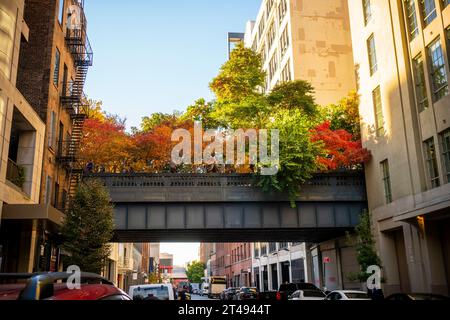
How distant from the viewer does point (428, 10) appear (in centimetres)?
3086

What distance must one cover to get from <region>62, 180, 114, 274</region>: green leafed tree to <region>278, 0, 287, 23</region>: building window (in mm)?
48325

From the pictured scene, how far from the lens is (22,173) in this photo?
1110 inches

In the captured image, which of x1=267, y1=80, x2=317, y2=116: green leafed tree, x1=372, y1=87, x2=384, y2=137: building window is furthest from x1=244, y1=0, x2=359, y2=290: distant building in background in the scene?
x1=372, y1=87, x2=384, y2=137: building window

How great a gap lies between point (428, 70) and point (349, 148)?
12040mm

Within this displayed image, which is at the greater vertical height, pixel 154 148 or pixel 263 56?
pixel 263 56

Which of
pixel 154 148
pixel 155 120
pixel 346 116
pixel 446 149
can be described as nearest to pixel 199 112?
pixel 155 120

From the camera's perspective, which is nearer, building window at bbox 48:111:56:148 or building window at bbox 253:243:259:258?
building window at bbox 48:111:56:148

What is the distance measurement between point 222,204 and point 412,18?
19676 mm

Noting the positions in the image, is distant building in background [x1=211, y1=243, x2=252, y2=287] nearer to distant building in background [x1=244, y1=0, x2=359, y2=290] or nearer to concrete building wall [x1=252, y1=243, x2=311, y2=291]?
concrete building wall [x1=252, y1=243, x2=311, y2=291]

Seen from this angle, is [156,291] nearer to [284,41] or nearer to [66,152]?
[66,152]

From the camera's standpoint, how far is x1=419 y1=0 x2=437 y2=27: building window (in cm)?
3013

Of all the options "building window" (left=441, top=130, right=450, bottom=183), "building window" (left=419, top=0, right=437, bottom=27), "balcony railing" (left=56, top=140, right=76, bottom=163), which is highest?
"building window" (left=419, top=0, right=437, bottom=27)

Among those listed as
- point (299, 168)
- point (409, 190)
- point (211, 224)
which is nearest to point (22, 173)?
Answer: point (211, 224)
